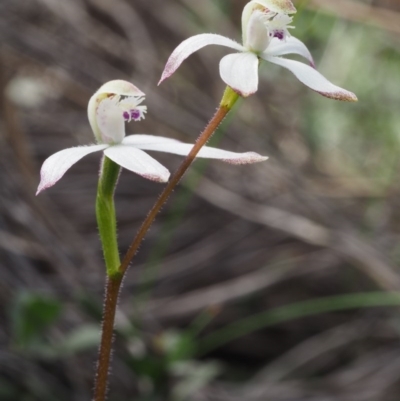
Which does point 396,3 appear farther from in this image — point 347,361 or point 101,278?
point 101,278

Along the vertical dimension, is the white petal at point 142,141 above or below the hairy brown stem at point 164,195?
above

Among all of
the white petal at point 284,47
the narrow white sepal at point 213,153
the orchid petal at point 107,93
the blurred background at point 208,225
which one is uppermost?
the blurred background at point 208,225

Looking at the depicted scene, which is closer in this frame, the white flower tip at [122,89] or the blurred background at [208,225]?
the white flower tip at [122,89]

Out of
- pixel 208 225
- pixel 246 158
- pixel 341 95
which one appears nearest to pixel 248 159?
pixel 246 158

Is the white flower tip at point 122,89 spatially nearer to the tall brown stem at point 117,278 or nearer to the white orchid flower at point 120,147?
the white orchid flower at point 120,147

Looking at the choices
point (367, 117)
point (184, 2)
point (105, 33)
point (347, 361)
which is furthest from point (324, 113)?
point (347, 361)

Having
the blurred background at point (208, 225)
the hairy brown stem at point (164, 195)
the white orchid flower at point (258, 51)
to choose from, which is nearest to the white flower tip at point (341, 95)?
the white orchid flower at point (258, 51)

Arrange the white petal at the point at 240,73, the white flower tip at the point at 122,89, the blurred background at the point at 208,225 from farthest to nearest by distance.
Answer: the blurred background at the point at 208,225, the white flower tip at the point at 122,89, the white petal at the point at 240,73
